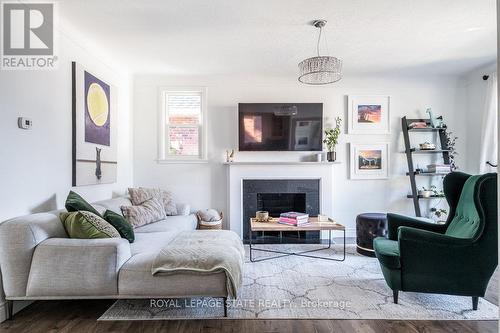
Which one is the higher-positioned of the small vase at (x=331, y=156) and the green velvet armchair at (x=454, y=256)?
the small vase at (x=331, y=156)

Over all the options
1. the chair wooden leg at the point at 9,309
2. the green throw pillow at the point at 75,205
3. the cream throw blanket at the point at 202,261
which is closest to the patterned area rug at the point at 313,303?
the cream throw blanket at the point at 202,261

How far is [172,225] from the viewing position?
350 cm

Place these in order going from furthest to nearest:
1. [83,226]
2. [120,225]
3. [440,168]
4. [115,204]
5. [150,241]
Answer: [440,168] < [115,204] < [150,241] < [120,225] < [83,226]

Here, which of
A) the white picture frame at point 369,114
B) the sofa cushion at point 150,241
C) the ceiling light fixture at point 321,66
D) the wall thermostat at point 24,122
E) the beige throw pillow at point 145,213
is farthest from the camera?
the white picture frame at point 369,114

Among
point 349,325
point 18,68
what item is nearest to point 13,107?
point 18,68

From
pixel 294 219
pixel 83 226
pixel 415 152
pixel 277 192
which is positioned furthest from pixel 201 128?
pixel 415 152

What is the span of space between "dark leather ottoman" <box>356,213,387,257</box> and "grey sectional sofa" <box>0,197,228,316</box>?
2.30 metres

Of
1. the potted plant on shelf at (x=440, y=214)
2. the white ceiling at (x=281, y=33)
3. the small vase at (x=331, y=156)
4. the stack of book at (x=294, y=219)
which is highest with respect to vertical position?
the white ceiling at (x=281, y=33)

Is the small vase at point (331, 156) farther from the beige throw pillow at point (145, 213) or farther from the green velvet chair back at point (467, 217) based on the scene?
the beige throw pillow at point (145, 213)

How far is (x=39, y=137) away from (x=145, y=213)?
4.65 ft

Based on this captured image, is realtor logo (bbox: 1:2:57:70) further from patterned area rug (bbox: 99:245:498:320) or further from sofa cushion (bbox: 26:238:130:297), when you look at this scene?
patterned area rug (bbox: 99:245:498:320)

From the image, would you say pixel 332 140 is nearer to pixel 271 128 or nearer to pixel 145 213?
pixel 271 128

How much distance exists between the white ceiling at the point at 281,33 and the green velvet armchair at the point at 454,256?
1.75 metres

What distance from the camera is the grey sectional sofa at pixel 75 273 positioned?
82.9 inches
